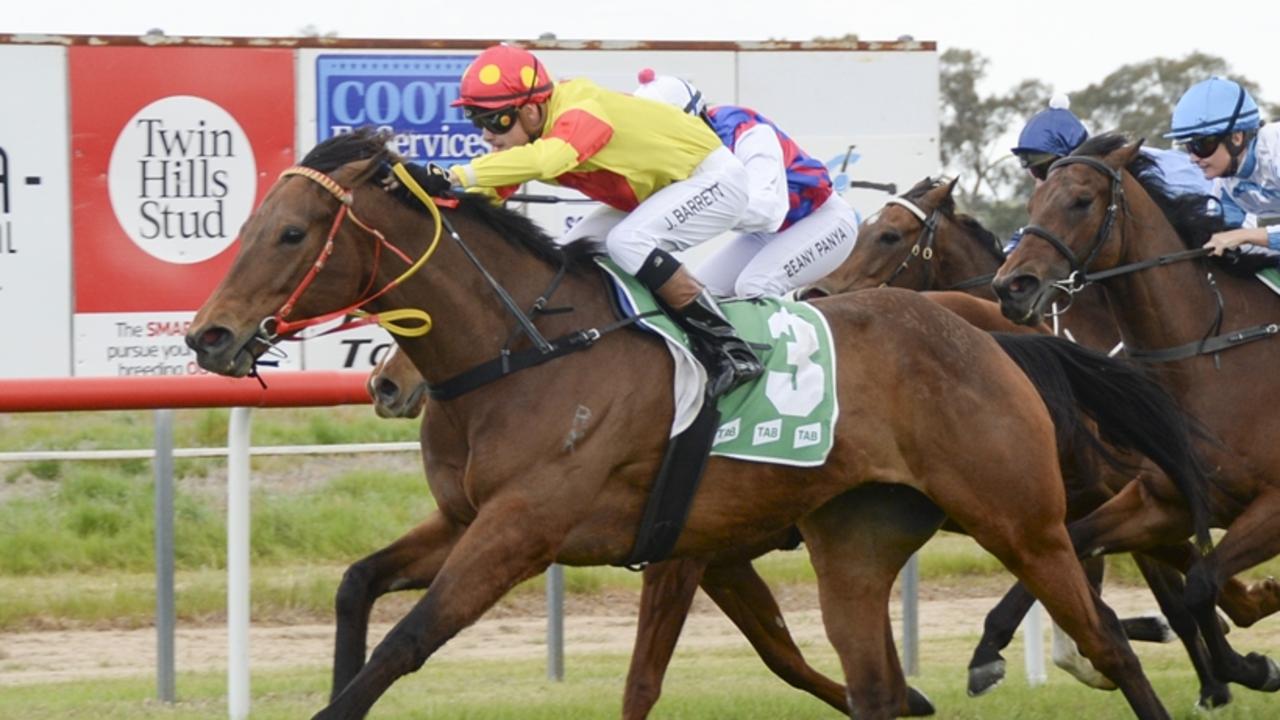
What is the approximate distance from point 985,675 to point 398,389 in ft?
7.27

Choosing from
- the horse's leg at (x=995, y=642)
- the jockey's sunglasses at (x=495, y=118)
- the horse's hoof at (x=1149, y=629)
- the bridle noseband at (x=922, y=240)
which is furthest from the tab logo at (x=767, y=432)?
the bridle noseband at (x=922, y=240)

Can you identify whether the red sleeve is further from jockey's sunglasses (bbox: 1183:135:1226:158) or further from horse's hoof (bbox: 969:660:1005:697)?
horse's hoof (bbox: 969:660:1005:697)

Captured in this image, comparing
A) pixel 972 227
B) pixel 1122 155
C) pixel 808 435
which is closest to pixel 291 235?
pixel 808 435

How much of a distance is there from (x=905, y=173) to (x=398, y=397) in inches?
195

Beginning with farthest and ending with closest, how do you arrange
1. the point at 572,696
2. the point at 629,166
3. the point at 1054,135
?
the point at 1054,135 < the point at 572,696 < the point at 629,166

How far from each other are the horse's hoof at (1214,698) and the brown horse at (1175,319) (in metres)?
0.19

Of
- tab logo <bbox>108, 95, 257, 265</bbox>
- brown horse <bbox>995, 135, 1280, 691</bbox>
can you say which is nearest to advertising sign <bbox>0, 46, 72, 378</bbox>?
tab logo <bbox>108, 95, 257, 265</bbox>

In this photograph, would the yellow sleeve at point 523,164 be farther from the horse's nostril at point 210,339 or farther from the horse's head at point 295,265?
the horse's nostril at point 210,339

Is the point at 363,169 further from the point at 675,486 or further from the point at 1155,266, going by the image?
the point at 1155,266

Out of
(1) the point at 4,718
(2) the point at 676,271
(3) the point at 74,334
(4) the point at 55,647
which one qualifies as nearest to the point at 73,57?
(3) the point at 74,334

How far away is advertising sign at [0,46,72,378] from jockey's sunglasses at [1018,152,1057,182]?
4.40 m

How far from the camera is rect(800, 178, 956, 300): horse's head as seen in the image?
764 centimetres

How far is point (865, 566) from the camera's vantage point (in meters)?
5.38

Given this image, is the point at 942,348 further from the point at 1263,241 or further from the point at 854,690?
the point at 1263,241
